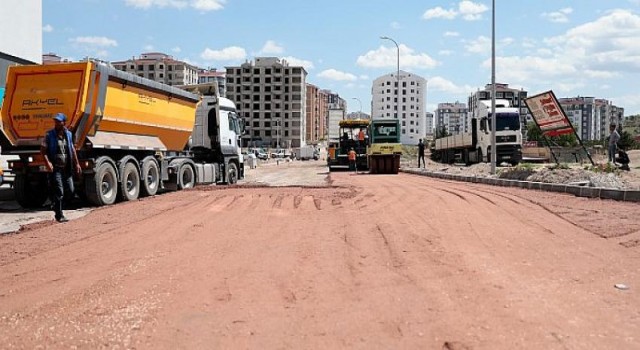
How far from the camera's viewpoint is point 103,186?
14.2 m

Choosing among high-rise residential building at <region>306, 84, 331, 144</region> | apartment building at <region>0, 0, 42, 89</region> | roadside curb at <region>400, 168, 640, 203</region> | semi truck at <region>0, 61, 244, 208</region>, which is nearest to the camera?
roadside curb at <region>400, 168, 640, 203</region>

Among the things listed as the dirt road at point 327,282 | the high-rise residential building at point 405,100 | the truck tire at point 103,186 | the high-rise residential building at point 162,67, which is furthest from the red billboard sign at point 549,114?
the high-rise residential building at point 162,67

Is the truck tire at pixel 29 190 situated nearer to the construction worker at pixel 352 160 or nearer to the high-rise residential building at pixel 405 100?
the construction worker at pixel 352 160

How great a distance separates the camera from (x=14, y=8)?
2758 cm

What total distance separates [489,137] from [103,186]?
25.4m

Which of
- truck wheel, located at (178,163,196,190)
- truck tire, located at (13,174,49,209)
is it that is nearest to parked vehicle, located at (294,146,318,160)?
truck wheel, located at (178,163,196,190)

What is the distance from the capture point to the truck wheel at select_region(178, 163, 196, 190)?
61.5ft

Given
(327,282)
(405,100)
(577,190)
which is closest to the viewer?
(327,282)

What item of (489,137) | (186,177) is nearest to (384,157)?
(489,137)

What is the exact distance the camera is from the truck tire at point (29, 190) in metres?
14.0

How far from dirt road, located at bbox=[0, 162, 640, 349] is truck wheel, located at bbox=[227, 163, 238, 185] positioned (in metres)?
12.5

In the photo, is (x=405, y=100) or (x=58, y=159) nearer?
(x=58, y=159)

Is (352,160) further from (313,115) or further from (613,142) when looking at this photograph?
(313,115)

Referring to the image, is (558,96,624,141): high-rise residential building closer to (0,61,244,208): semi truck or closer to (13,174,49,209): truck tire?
(0,61,244,208): semi truck
